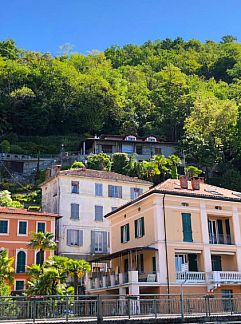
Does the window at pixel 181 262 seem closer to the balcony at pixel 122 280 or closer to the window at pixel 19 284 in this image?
the balcony at pixel 122 280

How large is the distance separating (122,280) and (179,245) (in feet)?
14.8

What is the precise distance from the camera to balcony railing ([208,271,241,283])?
28844 mm

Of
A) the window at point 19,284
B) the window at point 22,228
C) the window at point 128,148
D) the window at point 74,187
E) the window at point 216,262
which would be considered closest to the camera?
the window at point 216,262

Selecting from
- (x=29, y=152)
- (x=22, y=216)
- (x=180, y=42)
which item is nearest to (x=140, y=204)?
(x=22, y=216)

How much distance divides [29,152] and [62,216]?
123 ft

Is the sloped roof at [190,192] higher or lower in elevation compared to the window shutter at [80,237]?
higher

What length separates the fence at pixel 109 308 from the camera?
1645 cm

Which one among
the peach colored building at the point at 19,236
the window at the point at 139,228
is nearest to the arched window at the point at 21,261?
the peach colored building at the point at 19,236

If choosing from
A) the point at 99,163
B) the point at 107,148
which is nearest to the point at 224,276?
the point at 99,163

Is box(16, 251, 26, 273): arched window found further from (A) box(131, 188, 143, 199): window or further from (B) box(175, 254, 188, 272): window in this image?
(A) box(131, 188, 143, 199): window

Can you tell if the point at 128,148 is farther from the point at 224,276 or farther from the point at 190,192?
the point at 224,276

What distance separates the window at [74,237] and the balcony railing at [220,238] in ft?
52.1

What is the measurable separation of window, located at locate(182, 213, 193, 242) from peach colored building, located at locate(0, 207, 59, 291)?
14037 mm

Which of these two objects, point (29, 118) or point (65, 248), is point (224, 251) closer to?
point (65, 248)
